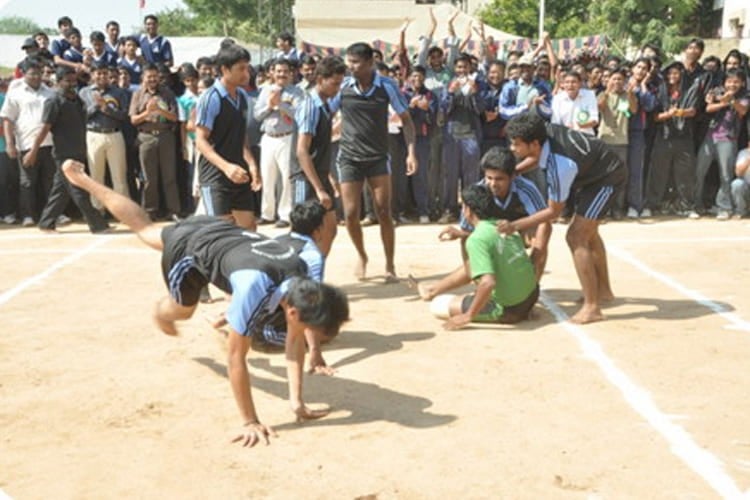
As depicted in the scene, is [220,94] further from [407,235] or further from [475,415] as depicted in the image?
[407,235]

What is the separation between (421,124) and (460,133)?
1.83ft

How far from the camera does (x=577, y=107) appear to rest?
11.3 m

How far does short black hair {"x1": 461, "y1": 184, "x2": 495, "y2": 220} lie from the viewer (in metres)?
6.66

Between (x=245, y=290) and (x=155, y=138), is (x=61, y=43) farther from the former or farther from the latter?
(x=245, y=290)

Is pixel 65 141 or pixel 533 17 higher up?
pixel 533 17

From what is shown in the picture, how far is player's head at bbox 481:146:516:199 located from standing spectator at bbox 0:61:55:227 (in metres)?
6.86

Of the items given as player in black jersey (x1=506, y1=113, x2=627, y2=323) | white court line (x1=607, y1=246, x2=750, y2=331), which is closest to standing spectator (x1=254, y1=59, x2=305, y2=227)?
white court line (x1=607, y1=246, x2=750, y2=331)

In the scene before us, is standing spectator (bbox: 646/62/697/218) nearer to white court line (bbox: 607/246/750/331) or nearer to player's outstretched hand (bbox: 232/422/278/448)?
white court line (bbox: 607/246/750/331)

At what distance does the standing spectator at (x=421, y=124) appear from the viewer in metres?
11.7

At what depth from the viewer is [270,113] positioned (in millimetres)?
11578

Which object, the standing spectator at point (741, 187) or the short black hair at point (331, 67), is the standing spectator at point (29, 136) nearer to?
the short black hair at point (331, 67)

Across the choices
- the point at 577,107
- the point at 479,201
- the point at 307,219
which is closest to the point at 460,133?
the point at 577,107

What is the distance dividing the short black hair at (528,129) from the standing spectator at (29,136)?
7157mm

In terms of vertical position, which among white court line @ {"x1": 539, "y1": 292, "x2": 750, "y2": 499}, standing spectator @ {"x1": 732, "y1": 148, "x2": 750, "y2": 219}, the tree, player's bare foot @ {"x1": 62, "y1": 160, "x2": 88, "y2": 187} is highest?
the tree
